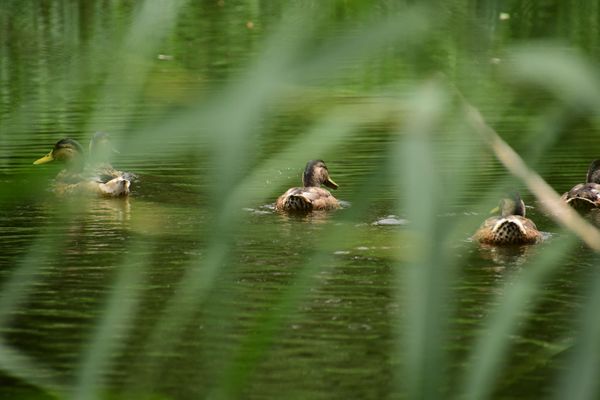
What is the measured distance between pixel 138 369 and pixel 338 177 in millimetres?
9671

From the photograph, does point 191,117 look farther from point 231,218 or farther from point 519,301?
point 519,301

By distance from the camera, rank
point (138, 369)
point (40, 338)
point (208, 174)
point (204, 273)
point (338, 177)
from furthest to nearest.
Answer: point (338, 177) → point (40, 338) → point (138, 369) → point (204, 273) → point (208, 174)

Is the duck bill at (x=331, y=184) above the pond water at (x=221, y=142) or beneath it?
beneath

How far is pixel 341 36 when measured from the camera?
1160mm

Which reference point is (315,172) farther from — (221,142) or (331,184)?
(331,184)

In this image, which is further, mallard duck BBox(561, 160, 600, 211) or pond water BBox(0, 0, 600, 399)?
mallard duck BBox(561, 160, 600, 211)

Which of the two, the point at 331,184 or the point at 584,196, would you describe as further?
the point at 331,184

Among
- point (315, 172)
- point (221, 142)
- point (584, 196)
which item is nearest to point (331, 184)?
point (584, 196)

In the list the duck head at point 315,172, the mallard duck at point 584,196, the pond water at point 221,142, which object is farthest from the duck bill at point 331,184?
the pond water at point 221,142

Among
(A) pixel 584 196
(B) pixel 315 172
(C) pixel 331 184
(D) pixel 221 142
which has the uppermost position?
(D) pixel 221 142

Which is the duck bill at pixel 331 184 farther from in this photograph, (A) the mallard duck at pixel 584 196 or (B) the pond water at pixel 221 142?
(B) the pond water at pixel 221 142

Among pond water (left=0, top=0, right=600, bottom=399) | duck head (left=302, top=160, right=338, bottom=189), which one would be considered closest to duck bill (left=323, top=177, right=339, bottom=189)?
duck head (left=302, top=160, right=338, bottom=189)

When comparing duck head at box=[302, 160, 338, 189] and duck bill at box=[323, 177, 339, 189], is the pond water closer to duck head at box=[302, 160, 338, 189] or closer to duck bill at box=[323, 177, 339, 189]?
duck head at box=[302, 160, 338, 189]

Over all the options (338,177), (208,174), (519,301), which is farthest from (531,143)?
(338,177)
